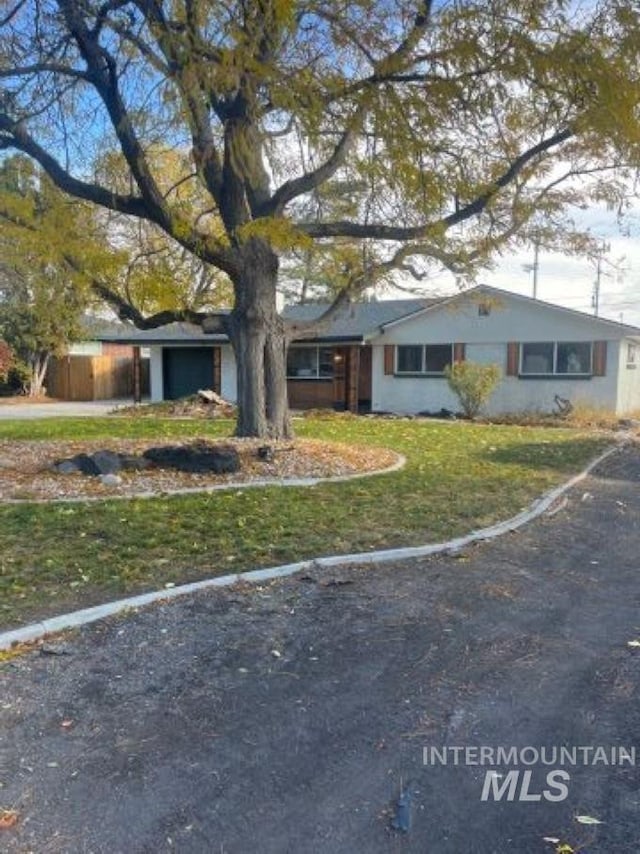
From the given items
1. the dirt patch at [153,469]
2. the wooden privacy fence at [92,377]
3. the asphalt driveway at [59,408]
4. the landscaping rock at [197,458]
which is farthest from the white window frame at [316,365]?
the landscaping rock at [197,458]

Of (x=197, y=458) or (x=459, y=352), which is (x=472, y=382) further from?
(x=197, y=458)

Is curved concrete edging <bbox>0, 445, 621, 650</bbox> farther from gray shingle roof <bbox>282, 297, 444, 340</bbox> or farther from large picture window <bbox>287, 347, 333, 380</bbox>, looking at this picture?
large picture window <bbox>287, 347, 333, 380</bbox>

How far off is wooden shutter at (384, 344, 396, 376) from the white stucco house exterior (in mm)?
31

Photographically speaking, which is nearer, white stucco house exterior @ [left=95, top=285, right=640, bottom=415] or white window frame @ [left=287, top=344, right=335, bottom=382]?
white stucco house exterior @ [left=95, top=285, right=640, bottom=415]

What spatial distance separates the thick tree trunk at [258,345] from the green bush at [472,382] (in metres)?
8.91

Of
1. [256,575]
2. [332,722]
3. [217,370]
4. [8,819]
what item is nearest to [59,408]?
[217,370]

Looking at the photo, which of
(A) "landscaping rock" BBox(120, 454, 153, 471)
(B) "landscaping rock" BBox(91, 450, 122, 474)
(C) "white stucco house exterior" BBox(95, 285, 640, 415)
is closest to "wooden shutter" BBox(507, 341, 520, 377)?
(C) "white stucco house exterior" BBox(95, 285, 640, 415)

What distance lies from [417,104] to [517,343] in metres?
14.4

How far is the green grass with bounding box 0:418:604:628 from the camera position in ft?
16.6

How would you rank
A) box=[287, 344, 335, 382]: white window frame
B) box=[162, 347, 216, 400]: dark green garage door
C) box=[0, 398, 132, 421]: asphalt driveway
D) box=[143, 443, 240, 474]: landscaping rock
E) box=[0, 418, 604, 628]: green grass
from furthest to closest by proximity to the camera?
box=[162, 347, 216, 400]: dark green garage door, box=[287, 344, 335, 382]: white window frame, box=[0, 398, 132, 421]: asphalt driveway, box=[143, 443, 240, 474]: landscaping rock, box=[0, 418, 604, 628]: green grass

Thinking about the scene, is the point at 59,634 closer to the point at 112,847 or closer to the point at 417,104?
the point at 112,847

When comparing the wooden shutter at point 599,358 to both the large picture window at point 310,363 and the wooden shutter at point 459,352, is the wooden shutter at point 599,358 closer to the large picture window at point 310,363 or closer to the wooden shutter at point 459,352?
the wooden shutter at point 459,352

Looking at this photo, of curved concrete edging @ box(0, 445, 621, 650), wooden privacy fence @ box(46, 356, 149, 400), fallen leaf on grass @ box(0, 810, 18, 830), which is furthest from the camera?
wooden privacy fence @ box(46, 356, 149, 400)

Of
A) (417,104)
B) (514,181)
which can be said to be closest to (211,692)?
(417,104)
